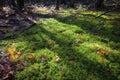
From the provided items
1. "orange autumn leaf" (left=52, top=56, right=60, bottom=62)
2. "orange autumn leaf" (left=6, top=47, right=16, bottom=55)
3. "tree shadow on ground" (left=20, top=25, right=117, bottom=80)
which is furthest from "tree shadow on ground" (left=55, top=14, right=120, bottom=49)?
"orange autumn leaf" (left=6, top=47, right=16, bottom=55)

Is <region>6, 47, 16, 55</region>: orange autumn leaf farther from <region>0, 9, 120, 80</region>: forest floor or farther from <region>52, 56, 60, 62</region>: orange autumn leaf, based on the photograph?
<region>52, 56, 60, 62</region>: orange autumn leaf

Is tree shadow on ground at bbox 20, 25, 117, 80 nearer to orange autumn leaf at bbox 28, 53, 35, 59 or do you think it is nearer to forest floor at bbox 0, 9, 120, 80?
forest floor at bbox 0, 9, 120, 80

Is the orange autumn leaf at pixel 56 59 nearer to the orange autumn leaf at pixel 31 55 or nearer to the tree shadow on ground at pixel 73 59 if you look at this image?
the tree shadow on ground at pixel 73 59

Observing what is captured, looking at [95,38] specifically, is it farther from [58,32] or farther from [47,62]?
[47,62]

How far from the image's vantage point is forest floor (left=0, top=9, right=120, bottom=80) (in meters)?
6.53

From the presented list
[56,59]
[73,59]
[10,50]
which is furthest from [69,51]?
[10,50]

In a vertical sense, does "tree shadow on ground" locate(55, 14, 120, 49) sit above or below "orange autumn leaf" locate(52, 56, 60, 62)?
above

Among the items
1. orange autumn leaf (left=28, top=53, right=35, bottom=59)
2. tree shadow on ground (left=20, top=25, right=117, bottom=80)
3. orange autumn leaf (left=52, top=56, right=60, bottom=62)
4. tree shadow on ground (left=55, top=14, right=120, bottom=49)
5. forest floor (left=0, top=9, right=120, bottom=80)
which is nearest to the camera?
tree shadow on ground (left=20, top=25, right=117, bottom=80)

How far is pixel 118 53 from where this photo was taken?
7.41 meters

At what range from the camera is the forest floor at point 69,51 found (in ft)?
21.4

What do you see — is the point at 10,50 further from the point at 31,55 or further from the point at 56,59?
the point at 56,59

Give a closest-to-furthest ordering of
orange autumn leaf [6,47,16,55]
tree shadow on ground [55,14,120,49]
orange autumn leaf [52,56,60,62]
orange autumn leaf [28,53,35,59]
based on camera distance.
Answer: orange autumn leaf [52,56,60,62] < orange autumn leaf [28,53,35,59] < orange autumn leaf [6,47,16,55] < tree shadow on ground [55,14,120,49]

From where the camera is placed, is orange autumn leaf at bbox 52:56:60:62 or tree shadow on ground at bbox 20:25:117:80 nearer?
tree shadow on ground at bbox 20:25:117:80

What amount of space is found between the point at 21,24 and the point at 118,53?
811 centimetres
